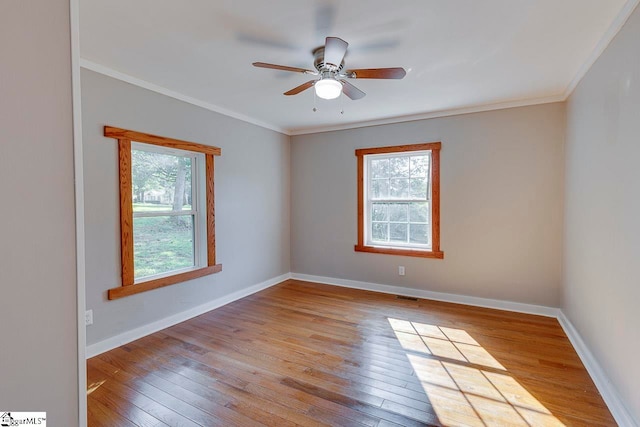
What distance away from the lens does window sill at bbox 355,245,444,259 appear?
13.1ft

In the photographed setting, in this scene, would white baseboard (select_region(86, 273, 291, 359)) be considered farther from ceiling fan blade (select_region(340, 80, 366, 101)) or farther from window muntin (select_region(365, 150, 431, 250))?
ceiling fan blade (select_region(340, 80, 366, 101))

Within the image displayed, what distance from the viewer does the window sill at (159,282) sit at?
2.76 m

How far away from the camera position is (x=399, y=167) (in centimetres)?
430

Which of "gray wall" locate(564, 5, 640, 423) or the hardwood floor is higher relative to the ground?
"gray wall" locate(564, 5, 640, 423)

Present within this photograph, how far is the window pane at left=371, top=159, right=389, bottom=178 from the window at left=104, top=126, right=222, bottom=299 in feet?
7.17

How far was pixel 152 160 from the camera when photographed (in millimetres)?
3125

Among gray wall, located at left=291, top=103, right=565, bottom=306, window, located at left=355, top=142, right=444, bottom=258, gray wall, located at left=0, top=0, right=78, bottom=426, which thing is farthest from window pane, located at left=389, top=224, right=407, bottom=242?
gray wall, located at left=0, top=0, right=78, bottom=426

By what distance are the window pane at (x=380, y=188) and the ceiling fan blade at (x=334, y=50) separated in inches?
96.2

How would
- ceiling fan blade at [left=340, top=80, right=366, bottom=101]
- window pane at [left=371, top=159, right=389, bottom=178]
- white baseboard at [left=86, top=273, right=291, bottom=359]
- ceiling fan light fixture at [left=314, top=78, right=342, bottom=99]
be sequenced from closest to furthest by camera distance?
ceiling fan light fixture at [left=314, top=78, right=342, bottom=99] → ceiling fan blade at [left=340, top=80, right=366, bottom=101] → white baseboard at [left=86, top=273, right=291, bottom=359] → window pane at [left=371, top=159, right=389, bottom=178]

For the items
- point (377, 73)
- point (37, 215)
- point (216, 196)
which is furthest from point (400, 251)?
point (37, 215)

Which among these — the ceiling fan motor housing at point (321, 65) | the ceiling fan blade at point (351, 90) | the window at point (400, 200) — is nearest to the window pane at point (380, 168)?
the window at point (400, 200)

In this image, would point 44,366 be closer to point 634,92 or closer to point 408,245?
point 634,92

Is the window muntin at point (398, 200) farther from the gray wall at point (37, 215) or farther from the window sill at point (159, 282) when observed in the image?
the gray wall at point (37, 215)

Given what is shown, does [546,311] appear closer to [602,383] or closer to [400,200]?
[602,383]
